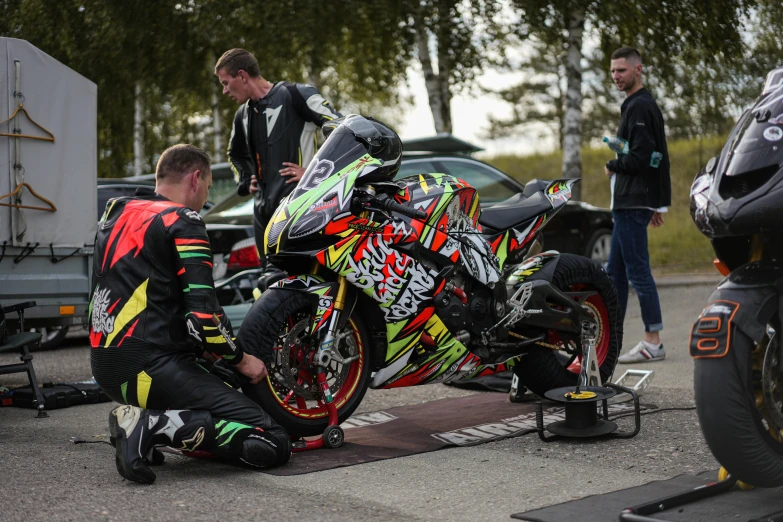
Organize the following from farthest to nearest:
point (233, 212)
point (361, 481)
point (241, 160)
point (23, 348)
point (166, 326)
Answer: point (233, 212)
point (241, 160)
point (23, 348)
point (166, 326)
point (361, 481)

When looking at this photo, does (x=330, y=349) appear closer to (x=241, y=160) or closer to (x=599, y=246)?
(x=241, y=160)

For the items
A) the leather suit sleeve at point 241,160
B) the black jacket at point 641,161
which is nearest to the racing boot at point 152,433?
the leather suit sleeve at point 241,160

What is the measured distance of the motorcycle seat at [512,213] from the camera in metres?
5.67

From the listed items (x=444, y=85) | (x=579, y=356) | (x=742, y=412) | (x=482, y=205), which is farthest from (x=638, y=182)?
(x=444, y=85)

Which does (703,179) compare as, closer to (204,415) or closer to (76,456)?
(204,415)

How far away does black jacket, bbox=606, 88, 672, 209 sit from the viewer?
7.31 metres

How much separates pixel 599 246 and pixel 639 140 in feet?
17.0

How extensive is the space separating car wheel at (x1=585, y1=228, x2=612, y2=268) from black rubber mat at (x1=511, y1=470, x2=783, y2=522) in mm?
8309

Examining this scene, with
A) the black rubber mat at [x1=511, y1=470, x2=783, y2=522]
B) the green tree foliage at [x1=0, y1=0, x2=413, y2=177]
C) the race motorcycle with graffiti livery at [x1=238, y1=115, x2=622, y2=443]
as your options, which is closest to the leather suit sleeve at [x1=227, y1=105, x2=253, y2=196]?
the race motorcycle with graffiti livery at [x1=238, y1=115, x2=622, y2=443]

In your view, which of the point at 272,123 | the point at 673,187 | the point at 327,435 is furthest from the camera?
the point at 673,187

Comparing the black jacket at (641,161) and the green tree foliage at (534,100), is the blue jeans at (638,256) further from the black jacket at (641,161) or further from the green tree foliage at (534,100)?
the green tree foliage at (534,100)

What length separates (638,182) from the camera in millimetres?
7406

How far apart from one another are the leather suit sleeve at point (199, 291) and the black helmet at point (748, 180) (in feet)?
6.61

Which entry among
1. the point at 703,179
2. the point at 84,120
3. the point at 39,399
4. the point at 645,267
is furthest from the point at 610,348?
the point at 84,120
